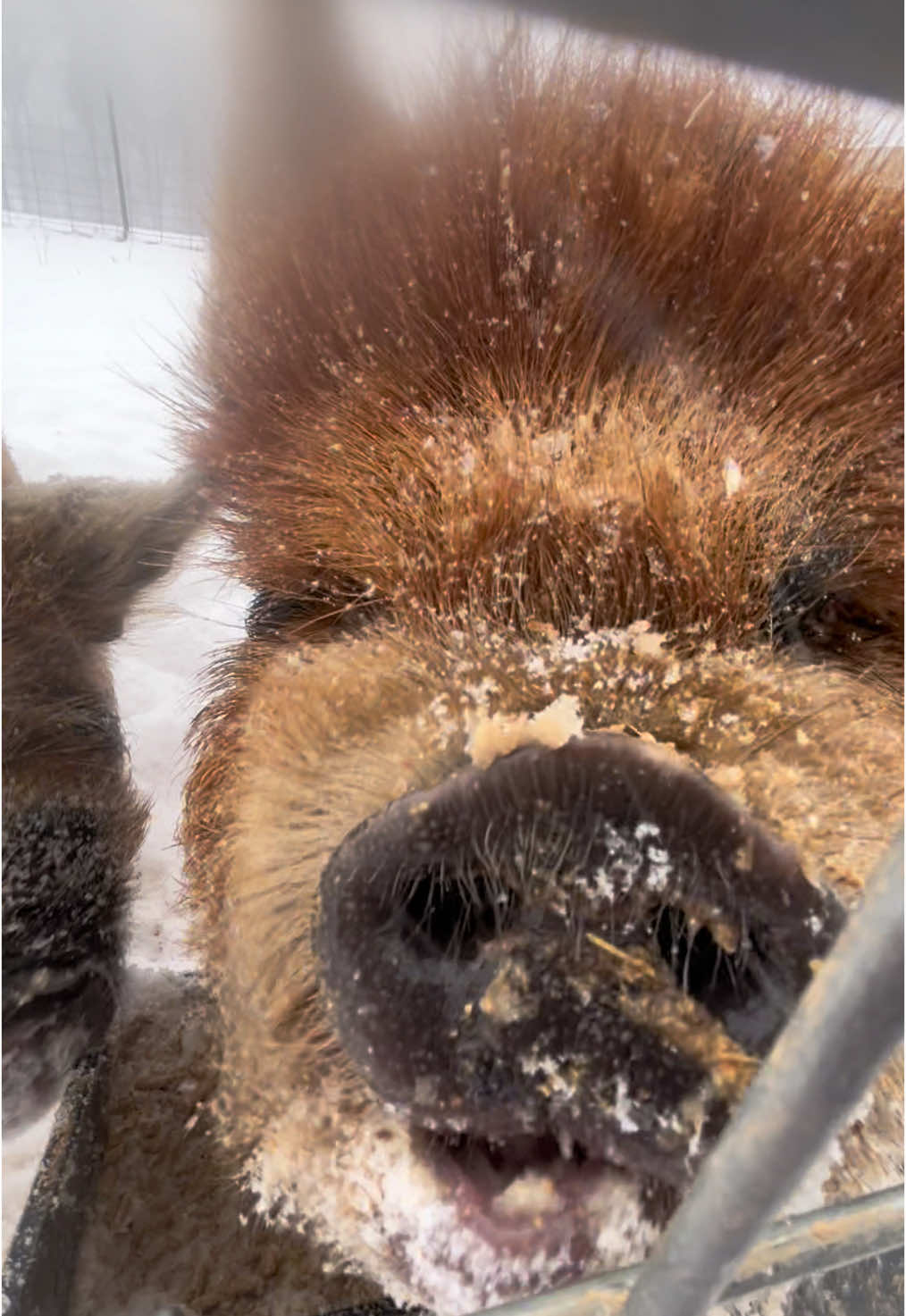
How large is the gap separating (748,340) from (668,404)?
8cm

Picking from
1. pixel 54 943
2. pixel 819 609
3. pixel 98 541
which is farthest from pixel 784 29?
pixel 54 943

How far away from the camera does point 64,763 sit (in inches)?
45.3

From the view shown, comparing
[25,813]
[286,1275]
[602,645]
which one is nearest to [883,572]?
[602,645]

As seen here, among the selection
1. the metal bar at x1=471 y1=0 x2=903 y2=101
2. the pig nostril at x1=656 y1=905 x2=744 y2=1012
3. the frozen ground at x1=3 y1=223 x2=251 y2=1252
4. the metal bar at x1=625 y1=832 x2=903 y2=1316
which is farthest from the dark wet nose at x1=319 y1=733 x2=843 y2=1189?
the frozen ground at x1=3 y1=223 x2=251 y2=1252

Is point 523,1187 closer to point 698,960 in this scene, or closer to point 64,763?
point 698,960

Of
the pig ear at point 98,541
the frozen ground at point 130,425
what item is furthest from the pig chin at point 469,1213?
the pig ear at point 98,541

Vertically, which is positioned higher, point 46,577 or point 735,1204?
point 735,1204

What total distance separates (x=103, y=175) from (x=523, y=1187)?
945mm

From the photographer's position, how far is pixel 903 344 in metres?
0.74

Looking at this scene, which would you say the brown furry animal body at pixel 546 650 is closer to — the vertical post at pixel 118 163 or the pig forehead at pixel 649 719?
the pig forehead at pixel 649 719

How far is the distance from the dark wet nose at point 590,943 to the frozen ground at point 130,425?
1.97 ft

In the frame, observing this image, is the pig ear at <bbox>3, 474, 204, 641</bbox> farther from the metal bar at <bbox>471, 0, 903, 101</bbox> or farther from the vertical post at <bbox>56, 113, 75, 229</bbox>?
the metal bar at <bbox>471, 0, 903, 101</bbox>

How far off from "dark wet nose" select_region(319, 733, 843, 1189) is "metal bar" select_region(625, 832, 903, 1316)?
0.53 feet

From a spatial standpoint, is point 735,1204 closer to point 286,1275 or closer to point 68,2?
point 68,2
